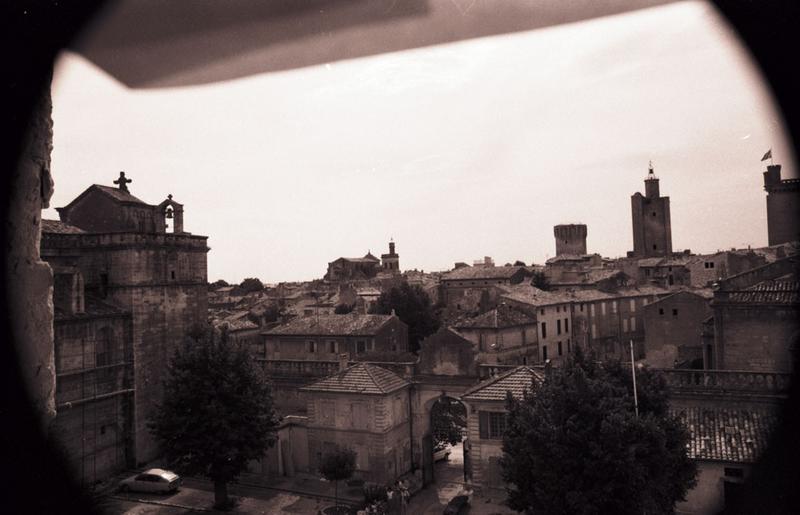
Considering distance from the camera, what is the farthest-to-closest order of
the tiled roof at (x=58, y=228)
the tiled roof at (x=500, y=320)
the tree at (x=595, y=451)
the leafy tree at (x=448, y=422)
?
the tiled roof at (x=500, y=320)
the leafy tree at (x=448, y=422)
the tiled roof at (x=58, y=228)
the tree at (x=595, y=451)

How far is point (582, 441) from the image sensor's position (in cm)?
1081

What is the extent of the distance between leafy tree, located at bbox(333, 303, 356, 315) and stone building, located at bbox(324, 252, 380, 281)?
42019mm

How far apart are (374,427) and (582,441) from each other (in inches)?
370

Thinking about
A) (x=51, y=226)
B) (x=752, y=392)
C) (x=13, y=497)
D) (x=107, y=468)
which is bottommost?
(x=107, y=468)

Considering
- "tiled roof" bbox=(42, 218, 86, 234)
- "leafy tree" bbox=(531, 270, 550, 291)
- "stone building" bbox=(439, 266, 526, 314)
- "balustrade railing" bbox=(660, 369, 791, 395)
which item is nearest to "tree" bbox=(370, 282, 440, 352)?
"stone building" bbox=(439, 266, 526, 314)

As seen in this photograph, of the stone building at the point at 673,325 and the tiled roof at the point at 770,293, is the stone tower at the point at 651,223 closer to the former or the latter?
the stone building at the point at 673,325

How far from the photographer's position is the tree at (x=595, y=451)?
34.4 feet

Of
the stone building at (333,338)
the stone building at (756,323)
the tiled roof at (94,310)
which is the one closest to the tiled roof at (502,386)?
the stone building at (756,323)

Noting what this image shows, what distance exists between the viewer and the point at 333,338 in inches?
1309

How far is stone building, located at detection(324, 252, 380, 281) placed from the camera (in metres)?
97.8

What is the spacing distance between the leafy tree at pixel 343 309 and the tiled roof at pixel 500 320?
19.4 meters

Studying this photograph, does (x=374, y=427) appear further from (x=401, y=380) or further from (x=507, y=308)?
(x=507, y=308)

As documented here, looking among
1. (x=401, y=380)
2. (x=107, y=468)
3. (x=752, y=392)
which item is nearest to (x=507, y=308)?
(x=401, y=380)

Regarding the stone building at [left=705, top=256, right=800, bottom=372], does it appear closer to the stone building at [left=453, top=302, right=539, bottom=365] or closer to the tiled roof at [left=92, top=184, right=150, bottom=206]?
the stone building at [left=453, top=302, right=539, bottom=365]
